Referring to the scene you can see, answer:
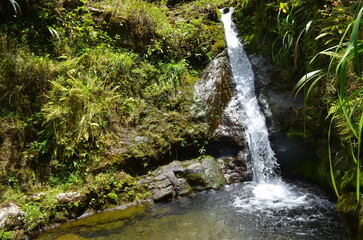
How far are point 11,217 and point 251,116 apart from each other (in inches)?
213

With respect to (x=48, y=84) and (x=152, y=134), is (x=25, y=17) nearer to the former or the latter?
(x=48, y=84)

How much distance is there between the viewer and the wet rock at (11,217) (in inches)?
141

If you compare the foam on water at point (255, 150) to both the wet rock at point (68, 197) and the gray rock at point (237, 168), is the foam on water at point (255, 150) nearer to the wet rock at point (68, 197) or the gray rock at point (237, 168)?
the gray rock at point (237, 168)

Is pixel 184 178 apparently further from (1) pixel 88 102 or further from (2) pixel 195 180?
(1) pixel 88 102

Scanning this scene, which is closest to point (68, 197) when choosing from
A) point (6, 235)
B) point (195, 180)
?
point (6, 235)

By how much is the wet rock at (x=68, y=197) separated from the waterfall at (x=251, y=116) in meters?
3.80

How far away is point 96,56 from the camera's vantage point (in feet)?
19.4

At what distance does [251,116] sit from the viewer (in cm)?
617

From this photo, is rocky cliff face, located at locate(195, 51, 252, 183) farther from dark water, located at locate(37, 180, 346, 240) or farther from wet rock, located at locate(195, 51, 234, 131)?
dark water, located at locate(37, 180, 346, 240)

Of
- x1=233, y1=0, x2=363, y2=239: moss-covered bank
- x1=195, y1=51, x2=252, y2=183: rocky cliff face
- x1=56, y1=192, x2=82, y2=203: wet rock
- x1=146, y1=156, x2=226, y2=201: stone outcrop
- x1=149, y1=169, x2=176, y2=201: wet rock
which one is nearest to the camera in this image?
x1=233, y1=0, x2=363, y2=239: moss-covered bank

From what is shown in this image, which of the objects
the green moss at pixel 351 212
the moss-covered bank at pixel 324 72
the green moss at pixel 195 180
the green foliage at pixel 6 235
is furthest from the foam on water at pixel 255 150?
the green foliage at pixel 6 235

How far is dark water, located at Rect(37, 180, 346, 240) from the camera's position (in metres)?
3.37

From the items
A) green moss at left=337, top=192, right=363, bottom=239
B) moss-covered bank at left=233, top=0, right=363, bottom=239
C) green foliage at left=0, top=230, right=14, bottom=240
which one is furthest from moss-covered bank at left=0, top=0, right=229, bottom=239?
green moss at left=337, top=192, right=363, bottom=239

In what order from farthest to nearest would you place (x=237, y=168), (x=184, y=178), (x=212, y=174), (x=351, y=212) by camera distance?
(x=237, y=168), (x=212, y=174), (x=184, y=178), (x=351, y=212)
